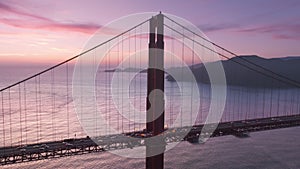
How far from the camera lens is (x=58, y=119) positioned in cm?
3756

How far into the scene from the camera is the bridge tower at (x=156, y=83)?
11.9 meters

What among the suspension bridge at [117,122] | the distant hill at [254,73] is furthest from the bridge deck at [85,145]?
the distant hill at [254,73]

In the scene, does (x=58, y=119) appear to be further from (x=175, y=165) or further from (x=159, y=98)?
(x=159, y=98)

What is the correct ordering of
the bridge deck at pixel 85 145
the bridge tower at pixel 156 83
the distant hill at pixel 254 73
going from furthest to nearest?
1. the distant hill at pixel 254 73
2. the bridge deck at pixel 85 145
3. the bridge tower at pixel 156 83

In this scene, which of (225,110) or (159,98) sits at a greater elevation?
(159,98)

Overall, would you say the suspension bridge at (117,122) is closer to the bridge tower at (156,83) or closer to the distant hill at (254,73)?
the bridge tower at (156,83)

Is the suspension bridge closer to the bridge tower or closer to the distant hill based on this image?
the bridge tower

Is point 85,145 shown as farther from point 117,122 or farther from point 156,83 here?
point 117,122

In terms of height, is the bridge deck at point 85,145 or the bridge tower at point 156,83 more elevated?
the bridge tower at point 156,83

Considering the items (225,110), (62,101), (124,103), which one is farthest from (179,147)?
(62,101)

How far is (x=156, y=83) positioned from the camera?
11906mm

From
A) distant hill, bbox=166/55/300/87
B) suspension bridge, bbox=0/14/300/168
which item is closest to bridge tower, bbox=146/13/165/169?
suspension bridge, bbox=0/14/300/168

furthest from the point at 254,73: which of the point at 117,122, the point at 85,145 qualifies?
the point at 85,145

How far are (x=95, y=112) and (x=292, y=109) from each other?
112 ft
